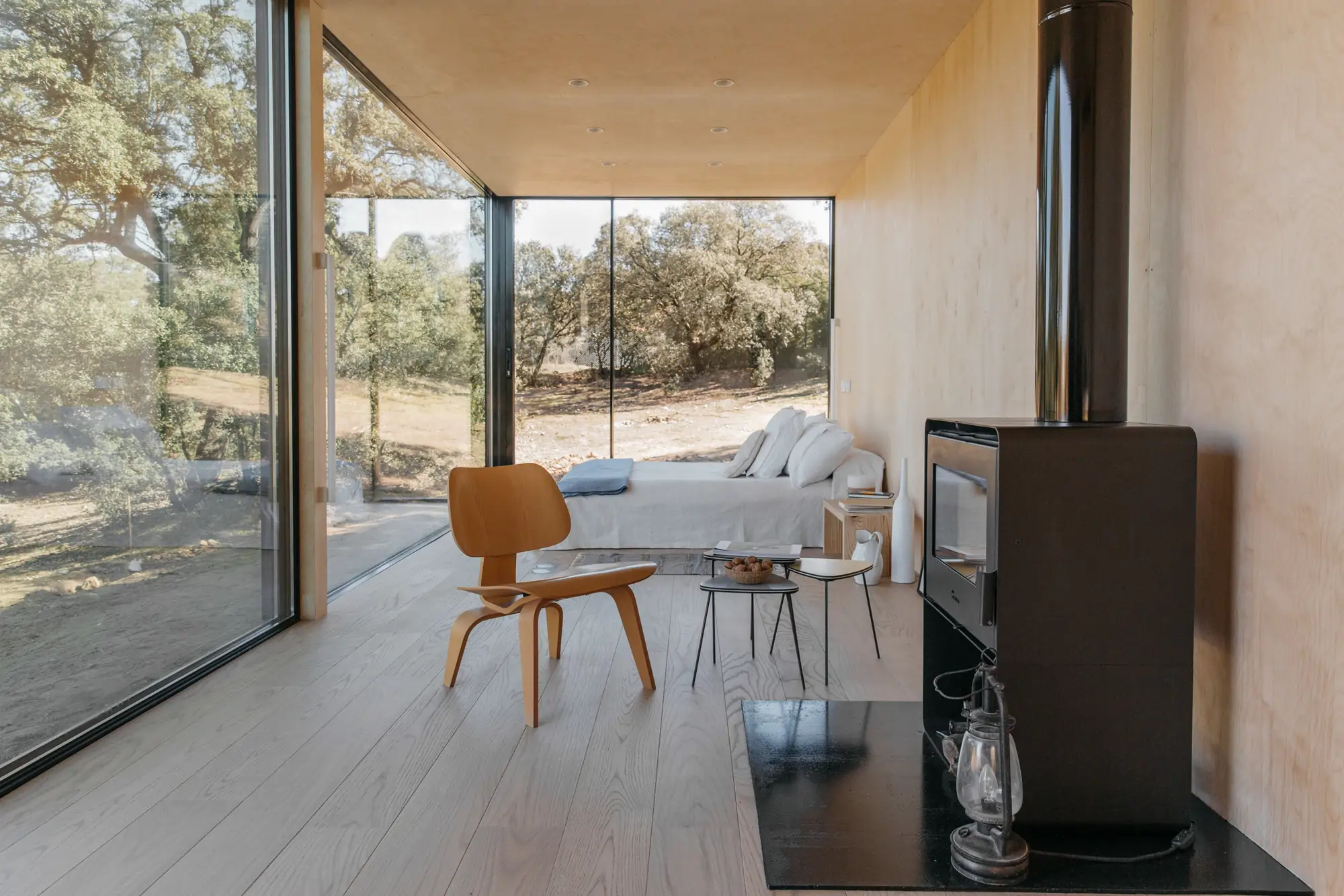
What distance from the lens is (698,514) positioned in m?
6.07

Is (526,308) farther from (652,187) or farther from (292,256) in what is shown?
(292,256)

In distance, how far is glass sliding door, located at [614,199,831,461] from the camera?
8.81 m

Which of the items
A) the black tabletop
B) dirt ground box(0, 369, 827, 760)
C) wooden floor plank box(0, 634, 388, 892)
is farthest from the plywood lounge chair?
dirt ground box(0, 369, 827, 760)

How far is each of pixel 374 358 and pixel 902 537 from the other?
2990 mm

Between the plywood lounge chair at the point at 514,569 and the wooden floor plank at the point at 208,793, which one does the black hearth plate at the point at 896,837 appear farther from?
the wooden floor plank at the point at 208,793

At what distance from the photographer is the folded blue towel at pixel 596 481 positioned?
6102 millimetres

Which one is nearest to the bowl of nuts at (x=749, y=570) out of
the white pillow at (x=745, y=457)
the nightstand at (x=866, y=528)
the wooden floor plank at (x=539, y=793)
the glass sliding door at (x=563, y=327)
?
the wooden floor plank at (x=539, y=793)

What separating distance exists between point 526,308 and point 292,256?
490 centimetres

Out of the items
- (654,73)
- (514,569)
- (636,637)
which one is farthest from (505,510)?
(654,73)

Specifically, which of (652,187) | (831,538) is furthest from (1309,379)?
(652,187)

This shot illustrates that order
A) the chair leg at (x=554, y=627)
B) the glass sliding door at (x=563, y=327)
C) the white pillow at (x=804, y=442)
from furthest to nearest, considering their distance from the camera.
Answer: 1. the glass sliding door at (x=563, y=327)
2. the white pillow at (x=804, y=442)
3. the chair leg at (x=554, y=627)

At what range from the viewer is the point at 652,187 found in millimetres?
8289

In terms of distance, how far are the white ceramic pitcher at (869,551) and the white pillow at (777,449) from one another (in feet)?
3.90

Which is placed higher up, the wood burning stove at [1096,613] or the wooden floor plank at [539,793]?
the wood burning stove at [1096,613]
